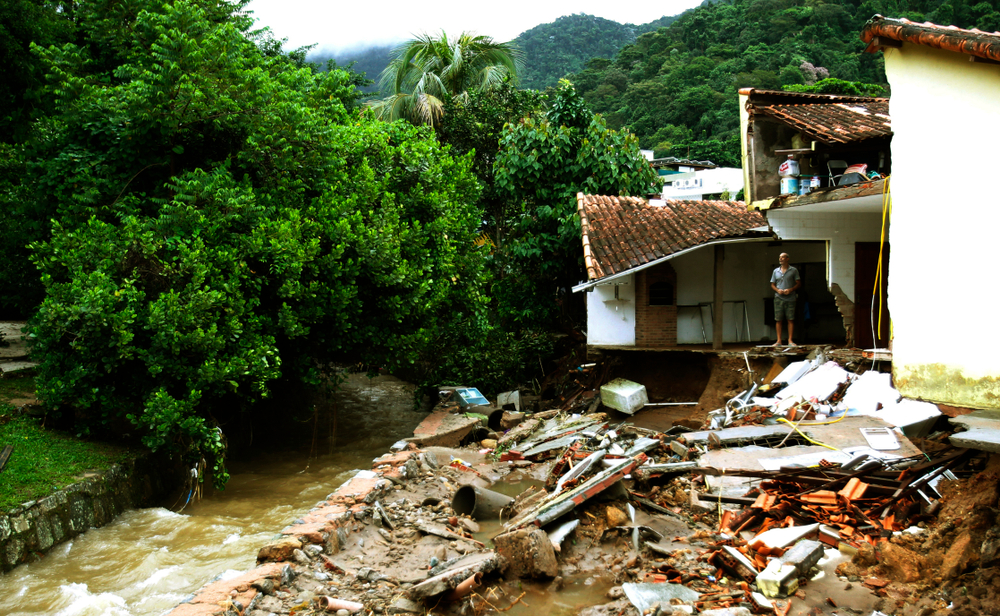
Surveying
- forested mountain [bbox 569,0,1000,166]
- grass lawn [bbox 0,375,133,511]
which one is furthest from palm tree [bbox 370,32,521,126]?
forested mountain [bbox 569,0,1000,166]

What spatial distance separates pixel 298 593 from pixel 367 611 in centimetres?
63

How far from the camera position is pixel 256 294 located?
9.80 meters

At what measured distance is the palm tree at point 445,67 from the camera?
21.3 metres

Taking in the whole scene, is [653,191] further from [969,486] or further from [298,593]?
[298,593]

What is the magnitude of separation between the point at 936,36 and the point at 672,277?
32.5 ft

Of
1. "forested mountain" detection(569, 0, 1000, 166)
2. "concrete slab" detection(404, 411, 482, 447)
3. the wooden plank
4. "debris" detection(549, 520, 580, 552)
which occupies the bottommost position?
"concrete slab" detection(404, 411, 482, 447)

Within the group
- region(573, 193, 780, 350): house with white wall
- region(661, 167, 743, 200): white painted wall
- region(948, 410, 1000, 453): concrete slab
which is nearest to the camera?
region(948, 410, 1000, 453): concrete slab

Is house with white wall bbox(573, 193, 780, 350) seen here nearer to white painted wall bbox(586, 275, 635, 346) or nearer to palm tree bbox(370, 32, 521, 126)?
white painted wall bbox(586, 275, 635, 346)

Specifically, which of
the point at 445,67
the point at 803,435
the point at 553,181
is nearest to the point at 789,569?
the point at 803,435

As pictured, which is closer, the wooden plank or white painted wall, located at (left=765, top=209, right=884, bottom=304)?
the wooden plank

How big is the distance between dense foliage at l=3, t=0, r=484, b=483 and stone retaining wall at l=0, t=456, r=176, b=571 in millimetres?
729

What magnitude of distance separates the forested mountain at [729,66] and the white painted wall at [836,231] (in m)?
27.5

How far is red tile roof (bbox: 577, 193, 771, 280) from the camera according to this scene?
47.0ft

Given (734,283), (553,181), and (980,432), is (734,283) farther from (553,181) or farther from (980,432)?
(980,432)
